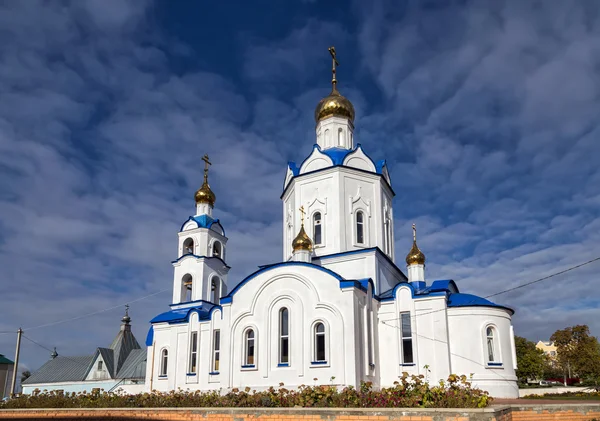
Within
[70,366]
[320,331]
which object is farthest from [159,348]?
[70,366]

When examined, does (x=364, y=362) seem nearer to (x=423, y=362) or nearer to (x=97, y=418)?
(x=423, y=362)

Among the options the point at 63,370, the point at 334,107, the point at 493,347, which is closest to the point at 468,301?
the point at 493,347

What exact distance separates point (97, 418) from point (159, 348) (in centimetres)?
968

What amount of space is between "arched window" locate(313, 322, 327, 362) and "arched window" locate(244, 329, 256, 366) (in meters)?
2.40

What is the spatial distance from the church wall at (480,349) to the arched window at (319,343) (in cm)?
446

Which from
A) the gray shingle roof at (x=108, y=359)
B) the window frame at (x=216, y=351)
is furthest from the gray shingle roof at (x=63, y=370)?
the window frame at (x=216, y=351)

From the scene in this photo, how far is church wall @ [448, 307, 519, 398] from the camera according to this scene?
1744 centimetres

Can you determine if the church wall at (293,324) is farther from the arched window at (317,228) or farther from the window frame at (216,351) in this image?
the arched window at (317,228)

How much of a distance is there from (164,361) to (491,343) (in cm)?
1339

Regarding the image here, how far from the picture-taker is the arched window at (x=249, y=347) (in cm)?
1841

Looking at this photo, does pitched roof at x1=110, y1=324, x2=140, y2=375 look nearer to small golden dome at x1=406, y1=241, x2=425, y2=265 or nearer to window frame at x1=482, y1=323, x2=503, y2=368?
small golden dome at x1=406, y1=241, x2=425, y2=265

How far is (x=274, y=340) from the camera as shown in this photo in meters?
17.9

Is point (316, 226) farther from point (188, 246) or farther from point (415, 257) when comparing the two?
point (188, 246)

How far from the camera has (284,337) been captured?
17922mm
